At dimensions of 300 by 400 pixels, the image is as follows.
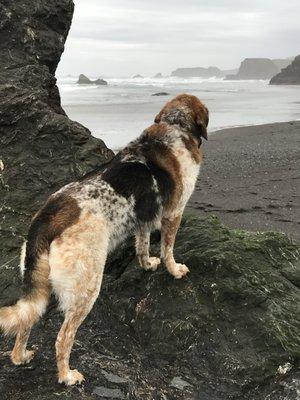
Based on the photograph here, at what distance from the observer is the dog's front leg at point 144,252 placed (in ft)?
16.1

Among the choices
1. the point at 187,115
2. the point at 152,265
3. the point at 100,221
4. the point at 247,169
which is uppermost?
the point at 187,115

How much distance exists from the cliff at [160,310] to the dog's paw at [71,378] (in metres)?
0.06

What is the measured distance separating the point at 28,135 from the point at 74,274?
3250 millimetres

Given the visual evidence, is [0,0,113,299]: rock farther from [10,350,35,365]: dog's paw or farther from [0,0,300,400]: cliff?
[10,350,35,365]: dog's paw

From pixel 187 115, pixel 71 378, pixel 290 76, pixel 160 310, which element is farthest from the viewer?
pixel 290 76

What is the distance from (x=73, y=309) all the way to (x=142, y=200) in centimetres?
120

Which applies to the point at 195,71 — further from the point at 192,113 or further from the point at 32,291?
the point at 32,291

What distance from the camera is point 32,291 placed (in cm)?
375

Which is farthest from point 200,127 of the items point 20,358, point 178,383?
point 20,358

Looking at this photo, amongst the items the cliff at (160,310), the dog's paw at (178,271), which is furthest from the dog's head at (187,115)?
the dog's paw at (178,271)

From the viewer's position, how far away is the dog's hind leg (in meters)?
3.68

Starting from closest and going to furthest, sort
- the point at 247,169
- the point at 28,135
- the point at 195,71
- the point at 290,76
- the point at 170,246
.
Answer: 1. the point at 170,246
2. the point at 28,135
3. the point at 247,169
4. the point at 290,76
5. the point at 195,71

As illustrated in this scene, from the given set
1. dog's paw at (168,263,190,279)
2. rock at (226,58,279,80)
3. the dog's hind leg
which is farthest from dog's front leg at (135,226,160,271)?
rock at (226,58,279,80)

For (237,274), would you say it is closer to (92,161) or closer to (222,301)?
(222,301)
